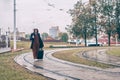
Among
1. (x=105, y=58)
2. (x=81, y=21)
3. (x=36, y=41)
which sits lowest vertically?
(x=105, y=58)

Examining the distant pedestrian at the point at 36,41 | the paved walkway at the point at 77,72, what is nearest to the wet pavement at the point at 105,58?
the paved walkway at the point at 77,72

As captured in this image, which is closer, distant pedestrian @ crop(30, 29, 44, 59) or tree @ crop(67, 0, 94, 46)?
distant pedestrian @ crop(30, 29, 44, 59)

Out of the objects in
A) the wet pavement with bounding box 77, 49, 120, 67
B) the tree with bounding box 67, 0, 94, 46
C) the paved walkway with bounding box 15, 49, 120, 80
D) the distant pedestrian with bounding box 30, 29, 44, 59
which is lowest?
the wet pavement with bounding box 77, 49, 120, 67

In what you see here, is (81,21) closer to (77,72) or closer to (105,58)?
(105,58)

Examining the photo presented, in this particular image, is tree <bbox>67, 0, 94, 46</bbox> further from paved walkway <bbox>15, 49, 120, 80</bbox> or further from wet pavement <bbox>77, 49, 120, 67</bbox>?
paved walkway <bbox>15, 49, 120, 80</bbox>

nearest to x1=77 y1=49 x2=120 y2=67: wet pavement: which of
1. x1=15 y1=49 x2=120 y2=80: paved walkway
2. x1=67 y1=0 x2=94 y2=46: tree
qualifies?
x1=15 y1=49 x2=120 y2=80: paved walkway

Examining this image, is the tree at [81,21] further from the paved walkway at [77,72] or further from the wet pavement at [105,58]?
the paved walkway at [77,72]

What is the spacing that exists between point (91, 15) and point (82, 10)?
9.09 ft

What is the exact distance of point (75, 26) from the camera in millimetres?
74812

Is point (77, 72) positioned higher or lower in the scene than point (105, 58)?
higher

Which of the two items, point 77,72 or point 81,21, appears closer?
point 77,72

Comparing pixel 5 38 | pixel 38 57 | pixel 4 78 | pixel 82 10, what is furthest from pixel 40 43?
pixel 82 10

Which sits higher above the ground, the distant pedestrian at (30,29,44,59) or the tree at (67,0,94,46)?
the tree at (67,0,94,46)

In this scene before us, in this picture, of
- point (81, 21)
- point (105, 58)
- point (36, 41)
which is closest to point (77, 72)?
point (36, 41)
